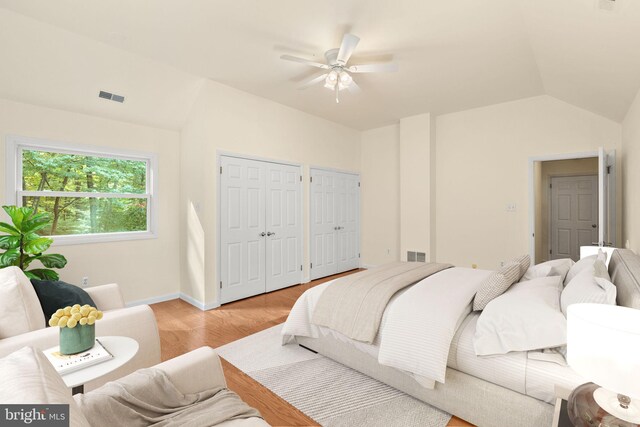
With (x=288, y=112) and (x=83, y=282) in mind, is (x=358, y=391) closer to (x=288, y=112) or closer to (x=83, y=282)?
(x=83, y=282)

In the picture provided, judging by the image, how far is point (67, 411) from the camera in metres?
0.72

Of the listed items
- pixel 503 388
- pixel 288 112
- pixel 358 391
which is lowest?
pixel 358 391

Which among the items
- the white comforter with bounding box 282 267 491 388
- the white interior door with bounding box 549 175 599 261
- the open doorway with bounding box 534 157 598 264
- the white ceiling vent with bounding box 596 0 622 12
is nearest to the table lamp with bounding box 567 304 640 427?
the white comforter with bounding box 282 267 491 388

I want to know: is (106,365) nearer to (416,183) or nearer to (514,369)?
(514,369)

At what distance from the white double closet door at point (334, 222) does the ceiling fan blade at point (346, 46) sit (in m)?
2.55

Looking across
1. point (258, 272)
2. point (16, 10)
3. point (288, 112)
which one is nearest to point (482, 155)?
point (288, 112)

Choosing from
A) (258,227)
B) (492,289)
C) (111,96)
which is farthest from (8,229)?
(492,289)

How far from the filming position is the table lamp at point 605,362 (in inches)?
36.5

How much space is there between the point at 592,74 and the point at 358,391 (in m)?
3.54

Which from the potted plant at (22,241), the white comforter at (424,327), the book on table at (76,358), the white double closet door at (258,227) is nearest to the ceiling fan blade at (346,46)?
the white double closet door at (258,227)

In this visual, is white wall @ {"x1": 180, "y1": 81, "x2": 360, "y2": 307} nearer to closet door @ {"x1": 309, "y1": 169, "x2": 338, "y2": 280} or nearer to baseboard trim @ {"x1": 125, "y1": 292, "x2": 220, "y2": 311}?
baseboard trim @ {"x1": 125, "y1": 292, "x2": 220, "y2": 311}

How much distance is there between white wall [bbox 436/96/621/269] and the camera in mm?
4172

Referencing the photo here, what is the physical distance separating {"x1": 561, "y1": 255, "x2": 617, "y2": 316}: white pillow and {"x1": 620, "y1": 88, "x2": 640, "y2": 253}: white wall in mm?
1551

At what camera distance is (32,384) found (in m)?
0.77
